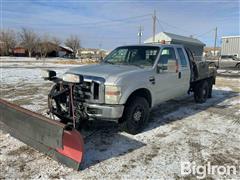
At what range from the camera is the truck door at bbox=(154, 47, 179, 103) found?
17.8 ft

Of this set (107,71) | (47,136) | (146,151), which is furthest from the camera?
(107,71)

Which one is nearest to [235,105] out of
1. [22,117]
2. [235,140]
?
[235,140]

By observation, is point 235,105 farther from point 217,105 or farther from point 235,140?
point 235,140

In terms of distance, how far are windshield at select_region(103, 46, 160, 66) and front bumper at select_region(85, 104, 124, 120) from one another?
1.53 m

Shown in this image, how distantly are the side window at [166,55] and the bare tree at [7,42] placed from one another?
8423 centimetres

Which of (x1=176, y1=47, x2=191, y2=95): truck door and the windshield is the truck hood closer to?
the windshield

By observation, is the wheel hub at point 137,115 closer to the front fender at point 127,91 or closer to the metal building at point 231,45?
the front fender at point 127,91

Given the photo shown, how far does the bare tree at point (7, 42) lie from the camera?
261 ft

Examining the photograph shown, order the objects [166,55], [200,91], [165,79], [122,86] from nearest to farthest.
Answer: [122,86], [165,79], [166,55], [200,91]

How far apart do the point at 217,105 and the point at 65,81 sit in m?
5.79

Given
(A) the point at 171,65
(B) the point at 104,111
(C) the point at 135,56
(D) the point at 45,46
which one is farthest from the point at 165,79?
(D) the point at 45,46

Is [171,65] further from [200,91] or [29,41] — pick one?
[29,41]

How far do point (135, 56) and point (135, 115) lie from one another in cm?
160

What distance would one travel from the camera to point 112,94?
427cm
